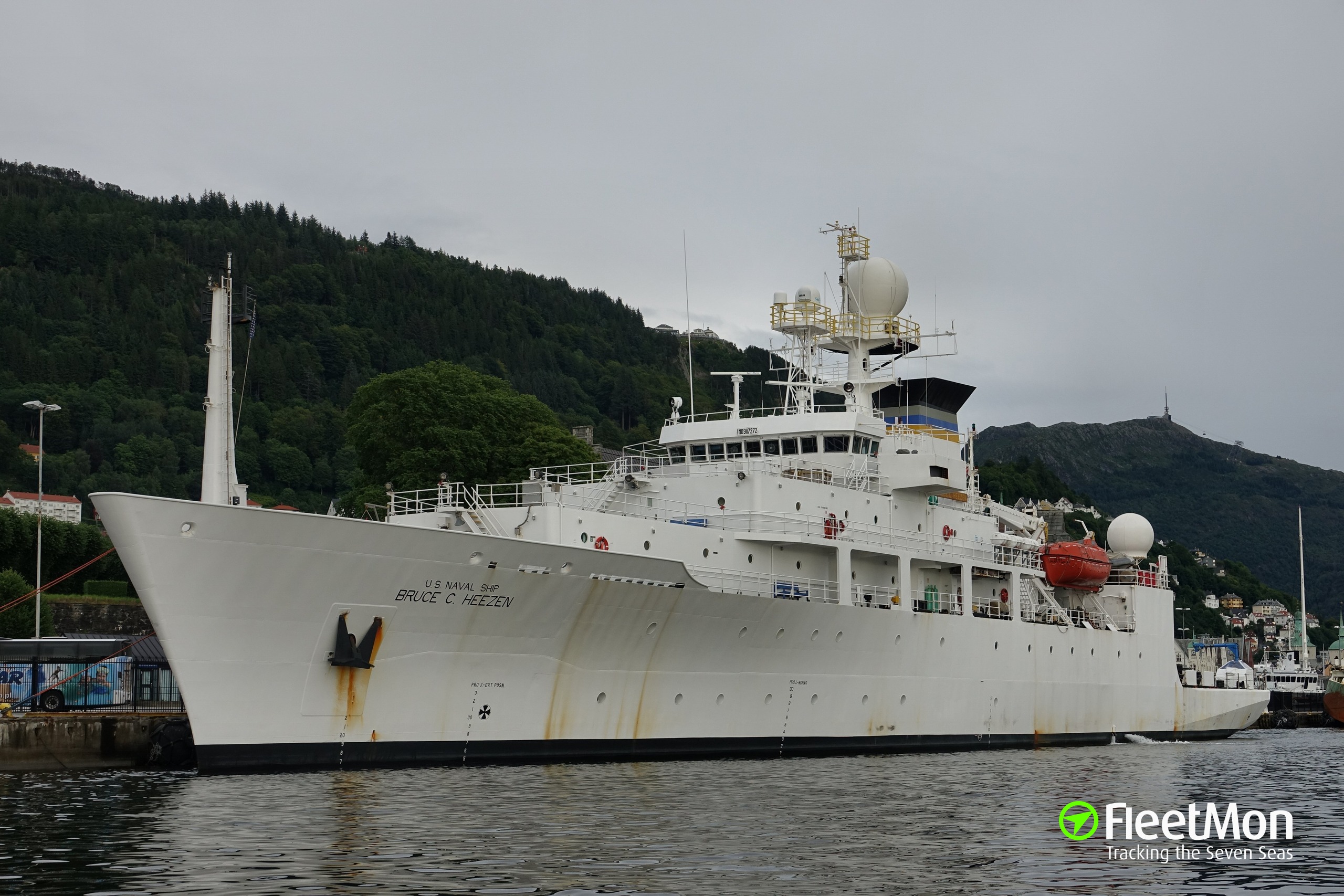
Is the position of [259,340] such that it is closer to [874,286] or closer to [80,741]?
[874,286]

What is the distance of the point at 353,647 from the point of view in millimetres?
21156

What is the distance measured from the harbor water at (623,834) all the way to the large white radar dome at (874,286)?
1511cm

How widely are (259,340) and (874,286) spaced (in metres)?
103

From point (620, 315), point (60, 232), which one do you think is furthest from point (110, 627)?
point (620, 315)

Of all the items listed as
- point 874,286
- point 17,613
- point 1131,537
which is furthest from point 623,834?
point 17,613

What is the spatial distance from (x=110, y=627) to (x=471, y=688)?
30338 millimetres

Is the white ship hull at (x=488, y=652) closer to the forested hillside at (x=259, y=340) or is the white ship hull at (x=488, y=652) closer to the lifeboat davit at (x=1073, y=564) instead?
the lifeboat davit at (x=1073, y=564)

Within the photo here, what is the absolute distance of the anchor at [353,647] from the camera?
21.0 m

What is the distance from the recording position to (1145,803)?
65.7 ft

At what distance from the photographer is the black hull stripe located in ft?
68.0

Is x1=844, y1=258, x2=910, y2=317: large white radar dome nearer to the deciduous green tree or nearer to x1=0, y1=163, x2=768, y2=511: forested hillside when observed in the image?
the deciduous green tree

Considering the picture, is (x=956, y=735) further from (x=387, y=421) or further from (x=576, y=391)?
(x=576, y=391)

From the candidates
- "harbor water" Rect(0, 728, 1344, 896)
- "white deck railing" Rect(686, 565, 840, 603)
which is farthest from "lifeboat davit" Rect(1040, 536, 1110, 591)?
"harbor water" Rect(0, 728, 1344, 896)

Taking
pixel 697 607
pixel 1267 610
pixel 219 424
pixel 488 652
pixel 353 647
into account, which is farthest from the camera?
pixel 1267 610
